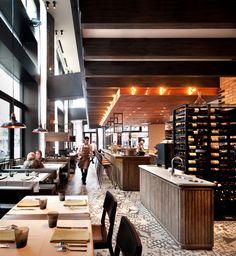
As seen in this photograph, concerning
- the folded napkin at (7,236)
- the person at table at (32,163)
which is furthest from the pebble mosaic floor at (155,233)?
the folded napkin at (7,236)

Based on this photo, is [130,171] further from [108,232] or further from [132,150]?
[108,232]

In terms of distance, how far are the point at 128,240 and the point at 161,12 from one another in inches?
115

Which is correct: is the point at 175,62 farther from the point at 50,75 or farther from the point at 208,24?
the point at 50,75

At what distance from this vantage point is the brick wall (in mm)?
6369

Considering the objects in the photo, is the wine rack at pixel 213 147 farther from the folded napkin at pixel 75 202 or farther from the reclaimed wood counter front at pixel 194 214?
the folded napkin at pixel 75 202

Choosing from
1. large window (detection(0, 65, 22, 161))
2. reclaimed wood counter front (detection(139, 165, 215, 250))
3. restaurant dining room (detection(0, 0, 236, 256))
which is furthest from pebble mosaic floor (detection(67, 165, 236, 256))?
large window (detection(0, 65, 22, 161))

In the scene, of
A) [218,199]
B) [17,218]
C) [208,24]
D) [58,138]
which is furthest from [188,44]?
[58,138]

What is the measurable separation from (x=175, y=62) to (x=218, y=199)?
3032mm

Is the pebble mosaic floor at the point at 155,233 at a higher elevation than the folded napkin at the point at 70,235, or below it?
below

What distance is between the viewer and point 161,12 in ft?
11.8

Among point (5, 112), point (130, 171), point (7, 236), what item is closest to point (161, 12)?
point (7, 236)

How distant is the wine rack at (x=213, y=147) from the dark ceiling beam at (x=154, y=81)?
75.0 inches

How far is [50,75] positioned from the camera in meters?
10.8

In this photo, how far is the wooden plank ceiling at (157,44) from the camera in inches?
142
